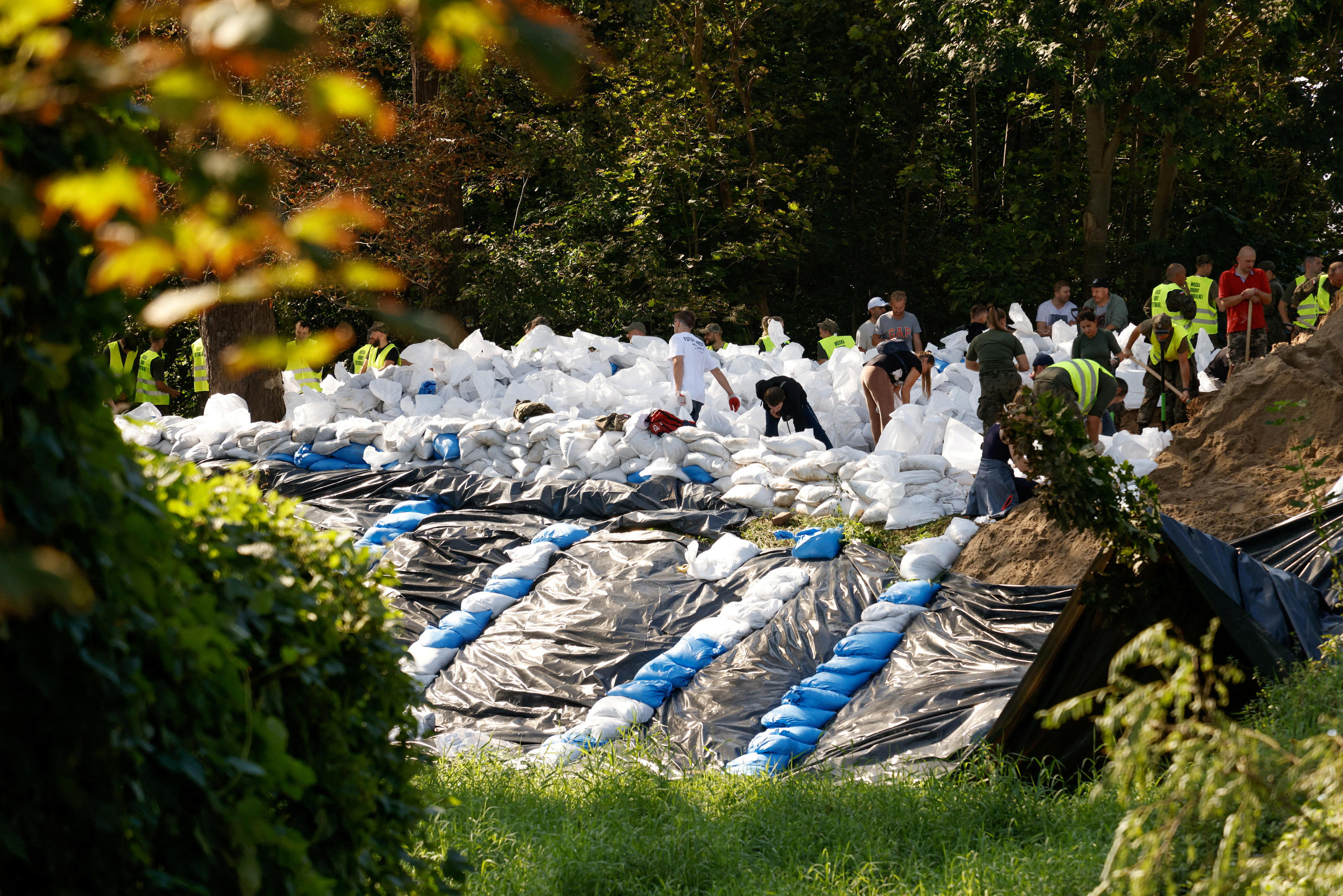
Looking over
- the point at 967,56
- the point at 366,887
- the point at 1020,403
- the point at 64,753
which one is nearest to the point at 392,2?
the point at 64,753

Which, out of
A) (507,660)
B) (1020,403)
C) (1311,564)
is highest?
(1020,403)

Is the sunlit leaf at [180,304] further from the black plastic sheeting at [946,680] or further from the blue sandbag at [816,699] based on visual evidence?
the blue sandbag at [816,699]

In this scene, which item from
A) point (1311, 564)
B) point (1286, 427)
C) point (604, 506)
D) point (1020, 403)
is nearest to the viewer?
point (1020, 403)

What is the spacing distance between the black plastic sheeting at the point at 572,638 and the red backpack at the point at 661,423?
1.35 meters

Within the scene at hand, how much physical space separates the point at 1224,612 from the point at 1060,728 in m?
0.70

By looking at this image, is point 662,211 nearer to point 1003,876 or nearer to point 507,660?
point 507,660

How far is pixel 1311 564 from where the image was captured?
17.2ft

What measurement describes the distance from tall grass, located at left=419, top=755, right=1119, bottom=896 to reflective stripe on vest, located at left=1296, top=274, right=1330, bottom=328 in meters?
9.36

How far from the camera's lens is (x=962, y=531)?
6.57 meters

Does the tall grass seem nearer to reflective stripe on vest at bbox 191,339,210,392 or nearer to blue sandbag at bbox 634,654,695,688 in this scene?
blue sandbag at bbox 634,654,695,688

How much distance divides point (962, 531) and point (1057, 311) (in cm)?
682

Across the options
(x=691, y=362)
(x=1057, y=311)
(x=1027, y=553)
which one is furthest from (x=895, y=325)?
(x=1027, y=553)

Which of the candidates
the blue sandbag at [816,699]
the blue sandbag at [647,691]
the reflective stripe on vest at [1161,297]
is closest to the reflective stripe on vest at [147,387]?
the blue sandbag at [647,691]

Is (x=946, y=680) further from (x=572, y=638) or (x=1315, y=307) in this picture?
(x=1315, y=307)
